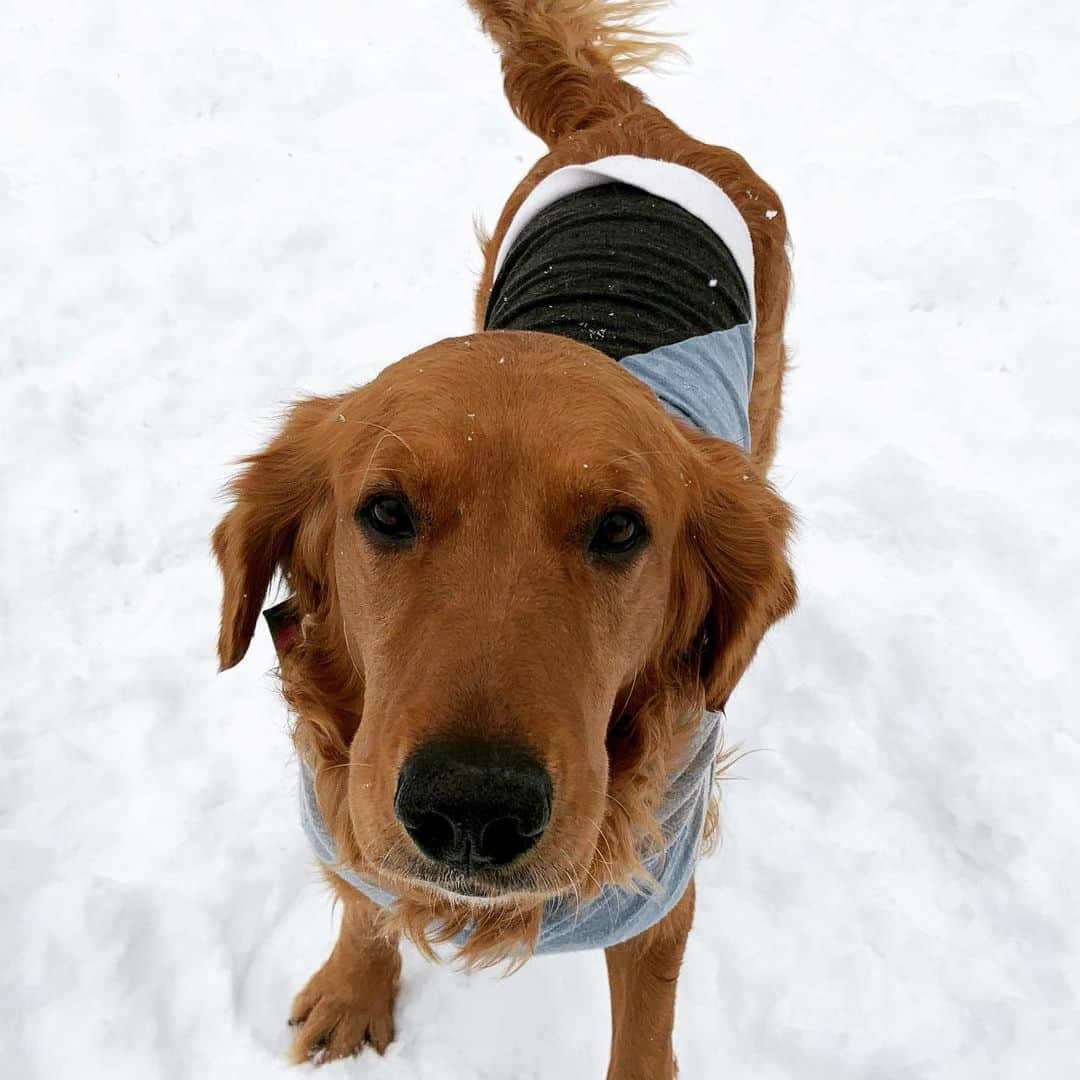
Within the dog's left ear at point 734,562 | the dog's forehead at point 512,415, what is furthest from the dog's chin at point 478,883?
the dog's left ear at point 734,562

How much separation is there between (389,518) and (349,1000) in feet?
4.62

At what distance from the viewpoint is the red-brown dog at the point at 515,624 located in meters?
1.46

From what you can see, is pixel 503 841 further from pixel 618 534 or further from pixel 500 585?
pixel 618 534

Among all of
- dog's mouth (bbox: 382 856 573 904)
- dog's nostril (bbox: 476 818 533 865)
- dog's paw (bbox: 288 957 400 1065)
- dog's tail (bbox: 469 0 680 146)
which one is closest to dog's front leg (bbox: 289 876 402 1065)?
dog's paw (bbox: 288 957 400 1065)

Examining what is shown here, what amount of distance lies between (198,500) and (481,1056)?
2.11 m

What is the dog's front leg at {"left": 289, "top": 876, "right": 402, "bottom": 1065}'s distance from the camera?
2.46 meters

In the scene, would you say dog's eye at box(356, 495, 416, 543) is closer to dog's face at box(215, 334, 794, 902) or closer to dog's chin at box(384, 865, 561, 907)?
dog's face at box(215, 334, 794, 902)

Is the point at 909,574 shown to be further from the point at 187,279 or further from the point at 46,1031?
the point at 187,279

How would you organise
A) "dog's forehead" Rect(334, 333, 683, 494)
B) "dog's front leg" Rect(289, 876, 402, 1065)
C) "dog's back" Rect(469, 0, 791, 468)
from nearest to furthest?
"dog's forehead" Rect(334, 333, 683, 494) → "dog's front leg" Rect(289, 876, 402, 1065) → "dog's back" Rect(469, 0, 791, 468)

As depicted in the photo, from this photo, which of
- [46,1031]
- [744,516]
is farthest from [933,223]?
[46,1031]

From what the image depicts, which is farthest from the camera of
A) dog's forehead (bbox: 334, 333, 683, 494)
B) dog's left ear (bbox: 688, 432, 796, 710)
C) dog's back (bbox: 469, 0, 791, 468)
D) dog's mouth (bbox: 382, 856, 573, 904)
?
dog's back (bbox: 469, 0, 791, 468)

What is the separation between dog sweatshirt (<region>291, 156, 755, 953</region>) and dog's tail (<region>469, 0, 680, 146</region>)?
49 centimetres

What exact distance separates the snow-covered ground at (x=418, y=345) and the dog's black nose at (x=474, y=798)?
4.46ft

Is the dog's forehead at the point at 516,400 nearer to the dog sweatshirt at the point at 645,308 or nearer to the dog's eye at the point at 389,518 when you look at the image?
the dog's eye at the point at 389,518
